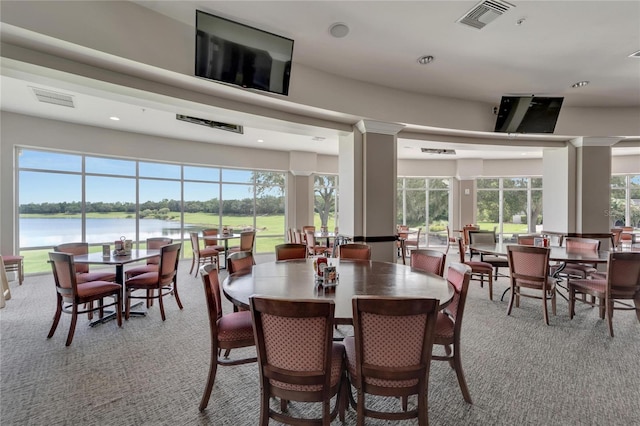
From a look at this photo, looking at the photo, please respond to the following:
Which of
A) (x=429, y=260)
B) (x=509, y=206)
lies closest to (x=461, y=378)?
(x=429, y=260)

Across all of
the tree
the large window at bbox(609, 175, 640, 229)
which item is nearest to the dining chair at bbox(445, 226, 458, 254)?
the tree

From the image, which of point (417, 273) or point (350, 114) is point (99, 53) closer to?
point (350, 114)

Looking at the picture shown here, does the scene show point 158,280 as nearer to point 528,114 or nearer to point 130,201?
point 130,201

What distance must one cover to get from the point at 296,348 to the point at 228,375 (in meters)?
A: 1.33

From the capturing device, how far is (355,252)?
12.3ft

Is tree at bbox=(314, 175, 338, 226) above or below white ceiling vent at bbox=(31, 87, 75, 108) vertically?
below

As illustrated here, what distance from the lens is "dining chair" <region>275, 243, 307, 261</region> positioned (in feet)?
12.1

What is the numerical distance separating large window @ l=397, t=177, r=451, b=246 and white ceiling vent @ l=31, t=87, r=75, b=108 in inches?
358

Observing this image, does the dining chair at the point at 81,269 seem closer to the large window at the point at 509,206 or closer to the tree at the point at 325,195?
the tree at the point at 325,195

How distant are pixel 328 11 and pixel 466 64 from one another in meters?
2.23

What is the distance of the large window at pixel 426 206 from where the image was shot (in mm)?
10469

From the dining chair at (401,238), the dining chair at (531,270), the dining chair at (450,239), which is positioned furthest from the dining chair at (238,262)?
the dining chair at (450,239)

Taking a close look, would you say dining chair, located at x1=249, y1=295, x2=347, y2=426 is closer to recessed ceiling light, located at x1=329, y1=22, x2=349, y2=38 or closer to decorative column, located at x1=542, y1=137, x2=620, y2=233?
recessed ceiling light, located at x1=329, y1=22, x2=349, y2=38

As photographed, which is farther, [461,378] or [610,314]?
[610,314]
